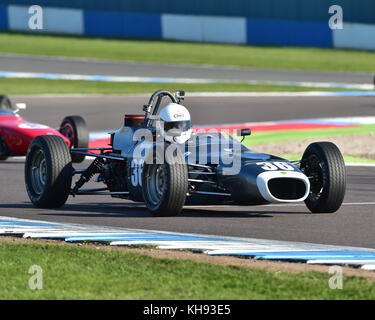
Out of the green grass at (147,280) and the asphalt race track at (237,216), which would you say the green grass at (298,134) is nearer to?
the asphalt race track at (237,216)

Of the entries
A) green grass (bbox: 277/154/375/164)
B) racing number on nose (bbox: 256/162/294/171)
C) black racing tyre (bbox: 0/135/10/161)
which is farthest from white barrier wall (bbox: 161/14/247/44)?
racing number on nose (bbox: 256/162/294/171)

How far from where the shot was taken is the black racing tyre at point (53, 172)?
37.4 ft

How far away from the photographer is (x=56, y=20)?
49438 mm

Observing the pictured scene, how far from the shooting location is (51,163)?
1134cm

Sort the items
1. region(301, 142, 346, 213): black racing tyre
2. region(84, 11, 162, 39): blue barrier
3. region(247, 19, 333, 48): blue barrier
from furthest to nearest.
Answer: region(84, 11, 162, 39): blue barrier
region(247, 19, 333, 48): blue barrier
region(301, 142, 346, 213): black racing tyre

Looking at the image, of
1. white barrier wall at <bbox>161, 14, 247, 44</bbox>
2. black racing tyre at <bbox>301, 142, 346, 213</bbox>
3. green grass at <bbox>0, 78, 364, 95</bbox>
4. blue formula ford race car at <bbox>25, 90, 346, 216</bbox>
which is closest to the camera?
blue formula ford race car at <bbox>25, 90, 346, 216</bbox>

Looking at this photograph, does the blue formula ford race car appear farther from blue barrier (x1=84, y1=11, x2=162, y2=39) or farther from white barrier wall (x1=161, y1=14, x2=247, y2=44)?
blue barrier (x1=84, y1=11, x2=162, y2=39)

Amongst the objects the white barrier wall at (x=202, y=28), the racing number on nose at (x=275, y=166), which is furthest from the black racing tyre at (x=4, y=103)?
the white barrier wall at (x=202, y=28)

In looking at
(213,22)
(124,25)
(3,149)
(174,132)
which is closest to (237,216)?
(174,132)

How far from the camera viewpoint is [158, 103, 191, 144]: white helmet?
37.4 feet

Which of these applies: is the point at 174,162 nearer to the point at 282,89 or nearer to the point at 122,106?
the point at 122,106

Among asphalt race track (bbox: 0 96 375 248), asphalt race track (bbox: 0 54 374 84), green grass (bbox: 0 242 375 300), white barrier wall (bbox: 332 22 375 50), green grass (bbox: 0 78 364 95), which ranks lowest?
green grass (bbox: 0 242 375 300)
